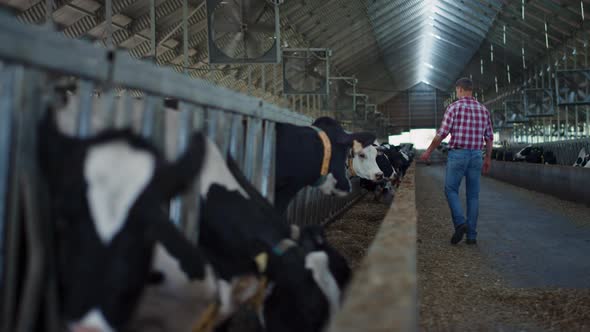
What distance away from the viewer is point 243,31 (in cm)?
876

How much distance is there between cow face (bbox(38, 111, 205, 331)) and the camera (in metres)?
1.75

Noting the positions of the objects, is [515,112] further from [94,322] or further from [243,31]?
[94,322]

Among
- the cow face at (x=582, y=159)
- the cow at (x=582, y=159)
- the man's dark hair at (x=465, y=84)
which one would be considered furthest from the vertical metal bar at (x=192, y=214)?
A: the cow face at (x=582, y=159)

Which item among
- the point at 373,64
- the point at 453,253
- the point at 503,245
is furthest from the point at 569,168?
the point at 373,64

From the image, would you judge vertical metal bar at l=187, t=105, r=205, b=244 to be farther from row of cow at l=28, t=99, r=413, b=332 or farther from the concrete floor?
the concrete floor

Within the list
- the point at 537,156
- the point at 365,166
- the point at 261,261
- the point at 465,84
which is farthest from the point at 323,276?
the point at 537,156

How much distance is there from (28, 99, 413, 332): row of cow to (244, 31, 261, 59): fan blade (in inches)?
240

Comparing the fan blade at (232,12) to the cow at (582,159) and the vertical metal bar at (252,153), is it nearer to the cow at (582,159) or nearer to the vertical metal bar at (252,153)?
the vertical metal bar at (252,153)

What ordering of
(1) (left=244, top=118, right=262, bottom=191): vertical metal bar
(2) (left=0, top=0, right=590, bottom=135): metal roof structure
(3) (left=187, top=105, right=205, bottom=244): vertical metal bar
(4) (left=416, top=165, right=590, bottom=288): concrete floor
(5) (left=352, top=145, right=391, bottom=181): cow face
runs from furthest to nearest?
(2) (left=0, top=0, right=590, bottom=135): metal roof structure
(5) (left=352, top=145, right=391, bottom=181): cow face
(4) (left=416, top=165, right=590, bottom=288): concrete floor
(1) (left=244, top=118, right=262, bottom=191): vertical metal bar
(3) (left=187, top=105, right=205, bottom=244): vertical metal bar

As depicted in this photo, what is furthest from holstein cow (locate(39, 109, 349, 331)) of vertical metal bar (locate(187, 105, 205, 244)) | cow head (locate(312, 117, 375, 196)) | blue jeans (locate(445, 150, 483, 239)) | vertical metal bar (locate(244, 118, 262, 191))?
blue jeans (locate(445, 150, 483, 239))

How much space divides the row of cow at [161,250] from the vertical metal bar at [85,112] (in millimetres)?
158

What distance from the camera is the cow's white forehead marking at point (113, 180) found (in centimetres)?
181

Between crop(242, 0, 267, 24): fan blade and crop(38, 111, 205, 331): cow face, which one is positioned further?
crop(242, 0, 267, 24): fan blade

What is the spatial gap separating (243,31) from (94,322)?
292 inches
